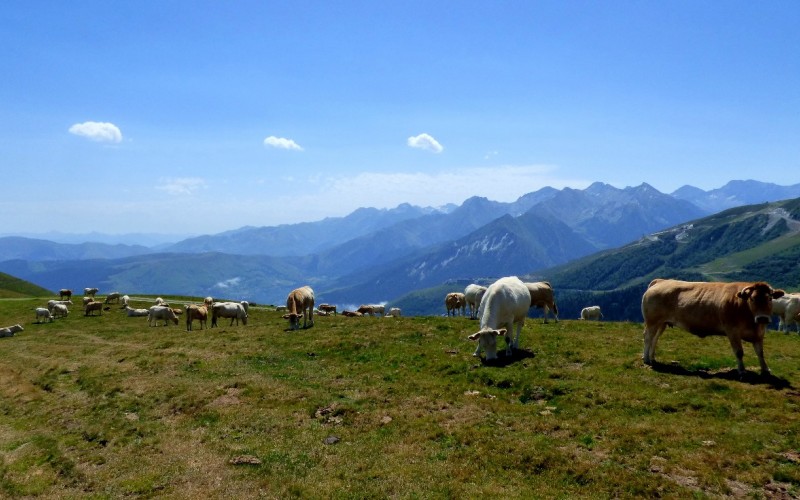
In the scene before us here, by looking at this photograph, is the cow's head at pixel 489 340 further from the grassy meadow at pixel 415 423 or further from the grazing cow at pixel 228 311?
the grazing cow at pixel 228 311

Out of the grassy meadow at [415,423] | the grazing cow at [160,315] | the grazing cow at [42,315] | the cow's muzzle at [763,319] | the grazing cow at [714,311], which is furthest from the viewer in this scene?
the grazing cow at [42,315]

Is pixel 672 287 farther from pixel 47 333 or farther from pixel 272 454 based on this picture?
pixel 47 333

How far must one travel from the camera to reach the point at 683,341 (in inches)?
1040

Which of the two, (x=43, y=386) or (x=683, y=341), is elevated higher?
(x=683, y=341)

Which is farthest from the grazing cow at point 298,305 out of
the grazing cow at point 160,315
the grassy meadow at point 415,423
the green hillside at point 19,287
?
the green hillside at point 19,287

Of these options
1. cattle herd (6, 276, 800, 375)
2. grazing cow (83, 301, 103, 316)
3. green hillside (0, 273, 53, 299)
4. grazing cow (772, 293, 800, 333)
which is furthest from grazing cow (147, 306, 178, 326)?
green hillside (0, 273, 53, 299)

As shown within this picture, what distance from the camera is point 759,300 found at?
58.9 ft

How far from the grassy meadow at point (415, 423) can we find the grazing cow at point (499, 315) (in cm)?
107

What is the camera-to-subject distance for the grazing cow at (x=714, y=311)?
18047 millimetres

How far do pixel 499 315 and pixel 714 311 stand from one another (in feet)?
30.6

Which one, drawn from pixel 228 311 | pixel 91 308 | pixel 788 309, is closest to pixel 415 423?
pixel 228 311

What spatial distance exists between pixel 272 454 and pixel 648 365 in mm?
17044

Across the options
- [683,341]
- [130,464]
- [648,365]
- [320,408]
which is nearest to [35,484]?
[130,464]

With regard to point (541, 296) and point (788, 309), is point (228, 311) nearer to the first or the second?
point (541, 296)
